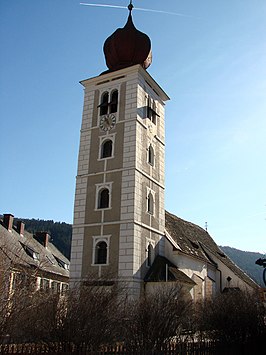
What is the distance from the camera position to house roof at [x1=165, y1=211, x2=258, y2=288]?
30917 mm

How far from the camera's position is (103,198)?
87.4ft

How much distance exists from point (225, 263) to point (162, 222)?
40.7ft

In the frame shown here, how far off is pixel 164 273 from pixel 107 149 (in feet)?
29.3

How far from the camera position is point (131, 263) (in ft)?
78.4

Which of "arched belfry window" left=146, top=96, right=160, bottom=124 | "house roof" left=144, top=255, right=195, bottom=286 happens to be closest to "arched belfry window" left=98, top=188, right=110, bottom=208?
"house roof" left=144, top=255, right=195, bottom=286

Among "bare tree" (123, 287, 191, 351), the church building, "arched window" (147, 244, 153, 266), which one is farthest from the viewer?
"arched window" (147, 244, 153, 266)

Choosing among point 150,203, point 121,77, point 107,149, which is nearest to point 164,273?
point 150,203

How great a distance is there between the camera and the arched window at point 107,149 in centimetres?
2752

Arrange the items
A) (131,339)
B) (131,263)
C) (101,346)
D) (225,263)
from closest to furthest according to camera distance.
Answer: (101,346)
(131,339)
(131,263)
(225,263)

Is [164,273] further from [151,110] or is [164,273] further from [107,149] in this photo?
[151,110]

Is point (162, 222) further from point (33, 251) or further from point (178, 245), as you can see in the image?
point (33, 251)

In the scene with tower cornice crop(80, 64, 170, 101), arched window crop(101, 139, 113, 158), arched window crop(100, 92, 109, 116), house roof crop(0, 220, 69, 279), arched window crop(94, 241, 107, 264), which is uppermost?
tower cornice crop(80, 64, 170, 101)

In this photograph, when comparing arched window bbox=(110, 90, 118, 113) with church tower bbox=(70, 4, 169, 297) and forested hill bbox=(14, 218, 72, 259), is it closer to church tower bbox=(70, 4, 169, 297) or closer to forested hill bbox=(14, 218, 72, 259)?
church tower bbox=(70, 4, 169, 297)

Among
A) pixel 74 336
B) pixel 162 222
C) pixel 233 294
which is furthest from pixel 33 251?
pixel 74 336
